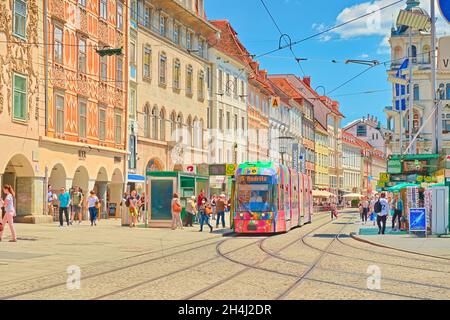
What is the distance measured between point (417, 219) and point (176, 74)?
95.5 ft

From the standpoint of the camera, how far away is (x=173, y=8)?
53531 mm

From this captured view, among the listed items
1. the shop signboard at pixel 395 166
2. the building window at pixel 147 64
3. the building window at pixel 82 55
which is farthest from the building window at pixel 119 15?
the shop signboard at pixel 395 166

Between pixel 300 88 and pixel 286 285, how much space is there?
10530cm

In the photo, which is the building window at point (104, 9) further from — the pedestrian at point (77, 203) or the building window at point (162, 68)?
the pedestrian at point (77, 203)

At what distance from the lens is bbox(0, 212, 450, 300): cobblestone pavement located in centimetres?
1273

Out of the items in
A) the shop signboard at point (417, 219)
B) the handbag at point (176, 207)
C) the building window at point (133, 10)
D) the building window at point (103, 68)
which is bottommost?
the shop signboard at point (417, 219)

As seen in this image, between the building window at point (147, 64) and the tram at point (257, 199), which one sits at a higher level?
the building window at point (147, 64)

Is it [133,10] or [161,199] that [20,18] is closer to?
[161,199]

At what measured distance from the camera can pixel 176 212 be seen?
34.6 meters

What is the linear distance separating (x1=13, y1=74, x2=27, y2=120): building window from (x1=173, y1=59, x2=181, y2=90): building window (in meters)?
22.0

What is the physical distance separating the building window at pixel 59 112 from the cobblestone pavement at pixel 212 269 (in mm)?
10509

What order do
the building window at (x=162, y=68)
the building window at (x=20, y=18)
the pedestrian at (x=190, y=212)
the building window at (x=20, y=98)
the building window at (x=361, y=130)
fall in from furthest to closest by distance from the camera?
the building window at (x=361, y=130)
the building window at (x=162, y=68)
the pedestrian at (x=190, y=212)
the building window at (x=20, y=98)
the building window at (x=20, y=18)

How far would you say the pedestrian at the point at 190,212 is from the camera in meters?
36.6

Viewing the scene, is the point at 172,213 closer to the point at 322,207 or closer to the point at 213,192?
the point at 213,192
